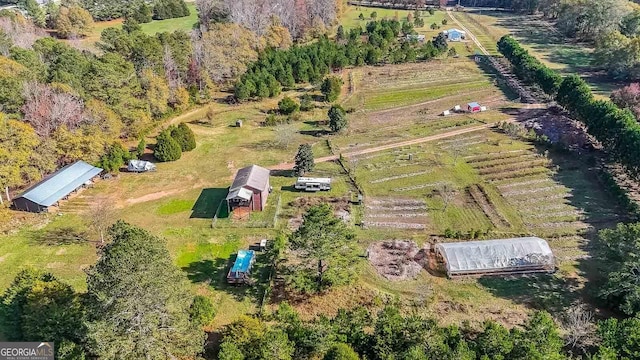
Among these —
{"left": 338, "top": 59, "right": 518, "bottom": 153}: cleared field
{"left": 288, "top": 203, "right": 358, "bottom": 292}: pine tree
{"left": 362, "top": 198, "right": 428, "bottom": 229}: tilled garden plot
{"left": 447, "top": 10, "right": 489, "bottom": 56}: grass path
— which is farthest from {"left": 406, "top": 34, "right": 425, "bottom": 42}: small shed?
{"left": 288, "top": 203, "right": 358, "bottom": 292}: pine tree

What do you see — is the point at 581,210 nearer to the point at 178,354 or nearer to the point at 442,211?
the point at 442,211

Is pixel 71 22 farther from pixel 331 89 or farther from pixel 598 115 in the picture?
pixel 598 115

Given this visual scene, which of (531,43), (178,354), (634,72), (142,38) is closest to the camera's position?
(178,354)

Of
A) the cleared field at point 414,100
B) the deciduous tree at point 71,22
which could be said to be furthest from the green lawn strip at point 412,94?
the deciduous tree at point 71,22

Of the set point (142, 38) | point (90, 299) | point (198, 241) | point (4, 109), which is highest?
point (142, 38)

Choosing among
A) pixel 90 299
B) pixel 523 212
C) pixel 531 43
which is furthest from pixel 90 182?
pixel 531 43

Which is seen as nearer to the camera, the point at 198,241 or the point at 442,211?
the point at 198,241
